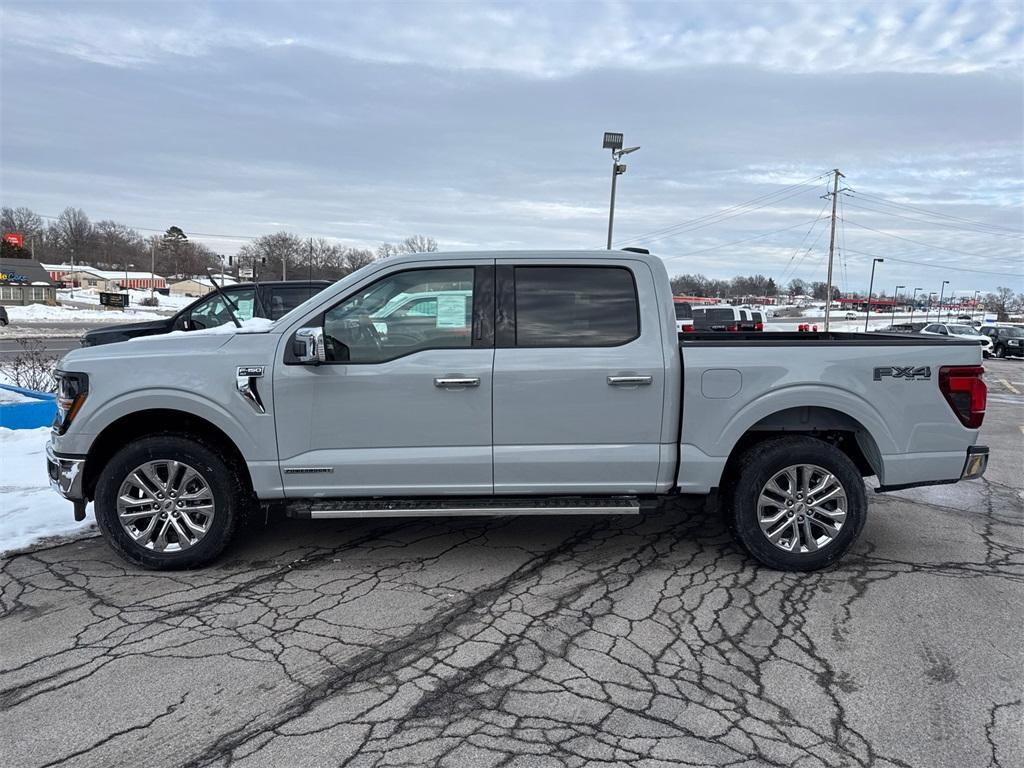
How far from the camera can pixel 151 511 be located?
4.53m

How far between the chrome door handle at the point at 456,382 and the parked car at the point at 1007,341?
38407mm

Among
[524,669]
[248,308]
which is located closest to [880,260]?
[248,308]

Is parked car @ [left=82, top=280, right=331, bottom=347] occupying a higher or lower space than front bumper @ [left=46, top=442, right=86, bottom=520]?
higher

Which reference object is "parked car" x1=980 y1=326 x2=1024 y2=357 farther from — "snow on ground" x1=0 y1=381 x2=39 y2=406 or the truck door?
"snow on ground" x1=0 y1=381 x2=39 y2=406

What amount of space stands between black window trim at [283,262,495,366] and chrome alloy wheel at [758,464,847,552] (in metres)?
2.04

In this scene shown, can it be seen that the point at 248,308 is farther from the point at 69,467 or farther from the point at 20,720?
the point at 20,720

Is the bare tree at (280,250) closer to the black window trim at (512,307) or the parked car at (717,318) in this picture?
the parked car at (717,318)

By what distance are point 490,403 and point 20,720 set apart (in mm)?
2732

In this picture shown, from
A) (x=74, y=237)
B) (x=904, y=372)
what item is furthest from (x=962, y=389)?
(x=74, y=237)

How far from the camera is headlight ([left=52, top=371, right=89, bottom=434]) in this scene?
4.45 m

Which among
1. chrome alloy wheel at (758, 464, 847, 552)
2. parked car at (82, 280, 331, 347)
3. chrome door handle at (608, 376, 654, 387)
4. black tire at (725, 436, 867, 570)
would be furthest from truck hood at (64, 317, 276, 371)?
parked car at (82, 280, 331, 347)

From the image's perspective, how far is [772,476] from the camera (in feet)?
15.0

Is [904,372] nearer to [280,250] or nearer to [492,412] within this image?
[492,412]

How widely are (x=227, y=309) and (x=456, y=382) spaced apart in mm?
7084
